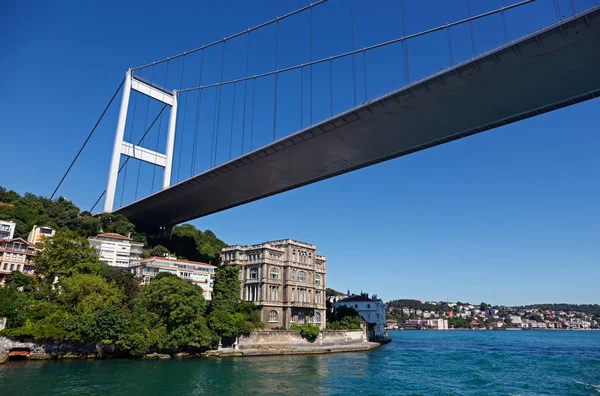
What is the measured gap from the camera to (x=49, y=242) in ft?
112

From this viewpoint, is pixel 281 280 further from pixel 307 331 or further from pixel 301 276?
pixel 307 331

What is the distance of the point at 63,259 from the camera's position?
33469 millimetres

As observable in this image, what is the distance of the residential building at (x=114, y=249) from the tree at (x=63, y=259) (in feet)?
32.5

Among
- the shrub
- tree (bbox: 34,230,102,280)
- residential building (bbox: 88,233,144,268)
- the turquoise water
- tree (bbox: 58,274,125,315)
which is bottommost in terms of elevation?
the turquoise water

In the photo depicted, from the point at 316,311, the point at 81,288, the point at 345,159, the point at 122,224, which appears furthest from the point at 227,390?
the point at 122,224

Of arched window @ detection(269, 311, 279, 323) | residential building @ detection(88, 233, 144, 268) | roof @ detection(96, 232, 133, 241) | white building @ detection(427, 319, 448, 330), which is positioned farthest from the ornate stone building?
white building @ detection(427, 319, 448, 330)

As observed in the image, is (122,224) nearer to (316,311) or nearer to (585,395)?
(316,311)

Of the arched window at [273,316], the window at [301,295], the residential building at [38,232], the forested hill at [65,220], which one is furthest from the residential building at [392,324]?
the residential building at [38,232]

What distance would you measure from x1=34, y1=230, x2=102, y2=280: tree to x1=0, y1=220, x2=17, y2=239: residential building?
11.8 m

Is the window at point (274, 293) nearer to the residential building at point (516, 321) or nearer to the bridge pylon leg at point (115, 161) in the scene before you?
the bridge pylon leg at point (115, 161)

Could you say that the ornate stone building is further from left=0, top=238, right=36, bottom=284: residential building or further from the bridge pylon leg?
left=0, top=238, right=36, bottom=284: residential building

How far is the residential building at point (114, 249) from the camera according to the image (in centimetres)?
4513

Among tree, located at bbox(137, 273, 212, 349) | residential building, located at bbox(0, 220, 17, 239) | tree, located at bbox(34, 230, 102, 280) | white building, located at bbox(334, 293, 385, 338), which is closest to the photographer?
tree, located at bbox(137, 273, 212, 349)

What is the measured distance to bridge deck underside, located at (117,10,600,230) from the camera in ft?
71.0
